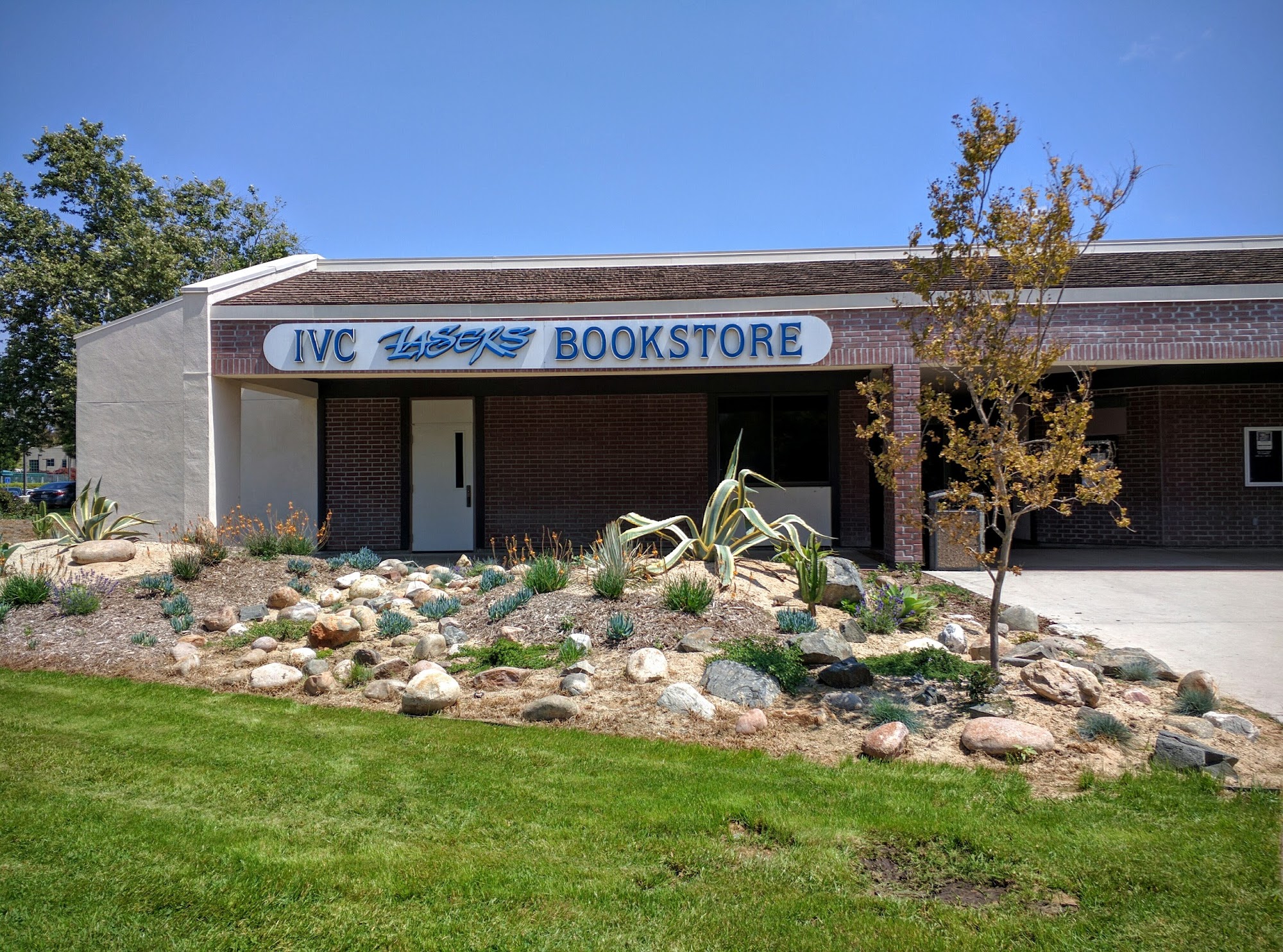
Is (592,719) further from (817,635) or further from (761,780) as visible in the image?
(817,635)

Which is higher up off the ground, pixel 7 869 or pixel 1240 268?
pixel 1240 268

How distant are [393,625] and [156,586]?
3269 millimetres

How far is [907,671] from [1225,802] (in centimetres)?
240

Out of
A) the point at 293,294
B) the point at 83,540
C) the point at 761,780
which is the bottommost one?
the point at 761,780

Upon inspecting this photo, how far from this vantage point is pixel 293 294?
45.7ft

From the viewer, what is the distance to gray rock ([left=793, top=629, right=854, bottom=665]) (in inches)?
257

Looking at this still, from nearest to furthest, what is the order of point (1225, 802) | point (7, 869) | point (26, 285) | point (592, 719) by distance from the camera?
point (7, 869) < point (1225, 802) < point (592, 719) < point (26, 285)

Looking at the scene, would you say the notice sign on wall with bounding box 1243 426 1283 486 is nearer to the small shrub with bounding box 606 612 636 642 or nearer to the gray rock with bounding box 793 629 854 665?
the gray rock with bounding box 793 629 854 665

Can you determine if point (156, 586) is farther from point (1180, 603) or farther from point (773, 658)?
point (1180, 603)

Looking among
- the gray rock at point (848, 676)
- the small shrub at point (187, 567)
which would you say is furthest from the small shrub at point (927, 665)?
the small shrub at point (187, 567)

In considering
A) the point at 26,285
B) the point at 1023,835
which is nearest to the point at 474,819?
the point at 1023,835

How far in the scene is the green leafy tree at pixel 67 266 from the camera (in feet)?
83.8

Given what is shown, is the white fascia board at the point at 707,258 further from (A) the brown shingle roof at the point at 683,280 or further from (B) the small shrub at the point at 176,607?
(B) the small shrub at the point at 176,607

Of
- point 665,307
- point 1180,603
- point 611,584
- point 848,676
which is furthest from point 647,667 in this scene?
point 665,307
